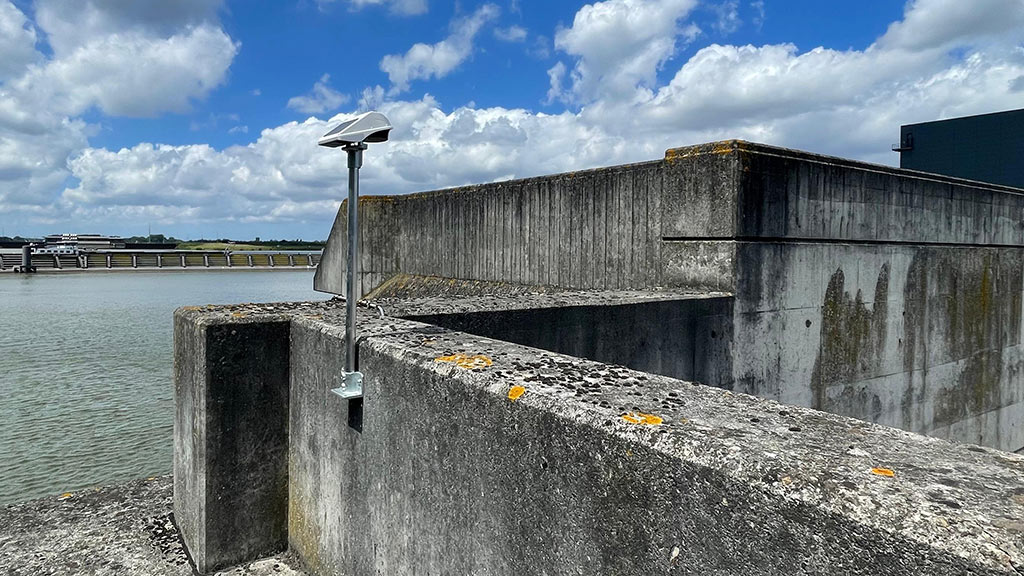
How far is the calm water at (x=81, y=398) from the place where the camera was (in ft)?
20.1

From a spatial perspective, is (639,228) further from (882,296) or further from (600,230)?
(882,296)

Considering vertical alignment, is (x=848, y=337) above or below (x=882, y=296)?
below

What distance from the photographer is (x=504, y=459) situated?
5.86ft

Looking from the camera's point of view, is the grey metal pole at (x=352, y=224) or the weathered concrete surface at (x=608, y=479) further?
the grey metal pole at (x=352, y=224)

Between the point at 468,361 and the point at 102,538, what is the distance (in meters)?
2.85

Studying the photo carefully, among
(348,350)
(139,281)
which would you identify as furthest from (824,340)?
(139,281)

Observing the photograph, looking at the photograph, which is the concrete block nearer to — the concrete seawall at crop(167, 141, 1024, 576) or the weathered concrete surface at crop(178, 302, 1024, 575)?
the concrete seawall at crop(167, 141, 1024, 576)

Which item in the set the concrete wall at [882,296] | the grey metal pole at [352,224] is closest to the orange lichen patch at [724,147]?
the concrete wall at [882,296]

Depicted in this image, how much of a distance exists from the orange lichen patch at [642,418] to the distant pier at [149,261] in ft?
144

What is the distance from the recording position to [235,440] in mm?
3027

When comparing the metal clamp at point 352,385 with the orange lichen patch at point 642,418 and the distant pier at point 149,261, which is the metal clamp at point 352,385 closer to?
the orange lichen patch at point 642,418

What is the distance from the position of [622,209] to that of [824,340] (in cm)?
199

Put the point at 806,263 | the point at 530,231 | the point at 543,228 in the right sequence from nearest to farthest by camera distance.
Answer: the point at 806,263, the point at 543,228, the point at 530,231

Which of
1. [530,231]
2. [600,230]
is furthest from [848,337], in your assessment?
[530,231]
